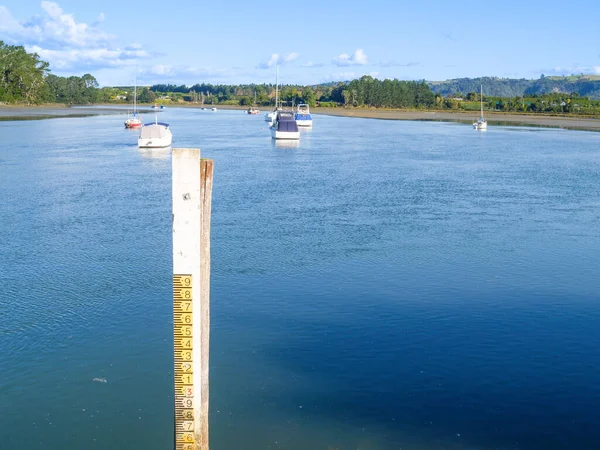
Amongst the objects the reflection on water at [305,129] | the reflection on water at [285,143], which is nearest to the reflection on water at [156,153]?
the reflection on water at [285,143]

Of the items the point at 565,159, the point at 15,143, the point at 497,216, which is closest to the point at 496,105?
the point at 565,159

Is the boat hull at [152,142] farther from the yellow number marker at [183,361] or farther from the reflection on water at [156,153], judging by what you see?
the yellow number marker at [183,361]

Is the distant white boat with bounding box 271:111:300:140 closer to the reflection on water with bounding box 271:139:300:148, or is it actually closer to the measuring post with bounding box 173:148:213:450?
the reflection on water with bounding box 271:139:300:148

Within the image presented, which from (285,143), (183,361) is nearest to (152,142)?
(285,143)

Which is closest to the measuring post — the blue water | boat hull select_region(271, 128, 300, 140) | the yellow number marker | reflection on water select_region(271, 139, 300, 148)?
the yellow number marker

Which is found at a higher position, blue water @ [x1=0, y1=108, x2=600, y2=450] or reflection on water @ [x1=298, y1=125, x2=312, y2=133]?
reflection on water @ [x1=298, y1=125, x2=312, y2=133]

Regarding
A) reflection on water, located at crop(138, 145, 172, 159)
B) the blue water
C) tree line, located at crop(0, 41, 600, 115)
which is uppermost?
tree line, located at crop(0, 41, 600, 115)
